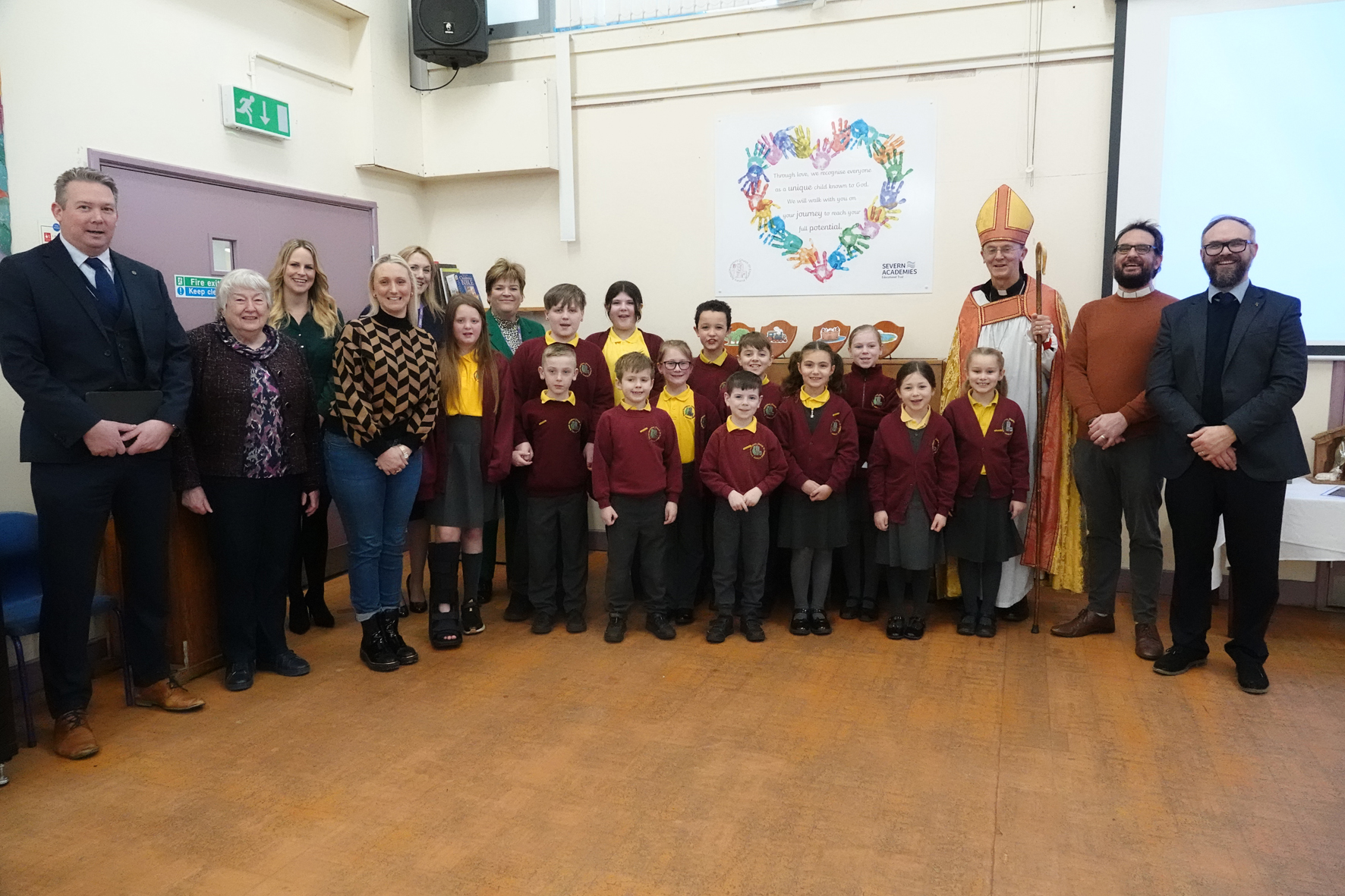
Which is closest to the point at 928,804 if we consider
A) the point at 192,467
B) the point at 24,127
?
the point at 192,467

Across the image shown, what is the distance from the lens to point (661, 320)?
5090 millimetres

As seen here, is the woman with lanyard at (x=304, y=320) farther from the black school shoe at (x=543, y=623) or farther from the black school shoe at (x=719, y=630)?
the black school shoe at (x=719, y=630)

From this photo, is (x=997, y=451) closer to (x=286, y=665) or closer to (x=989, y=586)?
(x=989, y=586)

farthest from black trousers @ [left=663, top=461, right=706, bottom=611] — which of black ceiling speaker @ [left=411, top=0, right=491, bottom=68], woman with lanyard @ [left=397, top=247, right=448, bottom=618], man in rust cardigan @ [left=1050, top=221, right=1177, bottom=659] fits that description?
black ceiling speaker @ [left=411, top=0, right=491, bottom=68]

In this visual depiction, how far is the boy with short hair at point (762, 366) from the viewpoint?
3.82 metres

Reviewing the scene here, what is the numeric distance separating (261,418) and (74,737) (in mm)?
1093

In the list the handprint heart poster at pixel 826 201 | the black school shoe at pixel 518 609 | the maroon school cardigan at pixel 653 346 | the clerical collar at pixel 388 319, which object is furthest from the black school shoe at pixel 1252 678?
the clerical collar at pixel 388 319

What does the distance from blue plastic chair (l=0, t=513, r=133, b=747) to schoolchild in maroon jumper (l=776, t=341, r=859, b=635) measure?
242 centimetres

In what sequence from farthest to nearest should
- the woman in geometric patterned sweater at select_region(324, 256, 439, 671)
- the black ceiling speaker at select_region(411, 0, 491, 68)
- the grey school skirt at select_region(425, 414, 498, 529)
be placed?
1. the black ceiling speaker at select_region(411, 0, 491, 68)
2. the grey school skirt at select_region(425, 414, 498, 529)
3. the woman in geometric patterned sweater at select_region(324, 256, 439, 671)

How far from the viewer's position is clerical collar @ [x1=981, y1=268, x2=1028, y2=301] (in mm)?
3906

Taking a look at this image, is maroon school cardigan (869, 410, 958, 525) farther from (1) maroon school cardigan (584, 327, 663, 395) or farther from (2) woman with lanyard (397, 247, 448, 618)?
(2) woman with lanyard (397, 247, 448, 618)

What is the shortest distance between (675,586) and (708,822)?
171cm

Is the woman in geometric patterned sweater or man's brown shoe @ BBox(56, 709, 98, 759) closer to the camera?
man's brown shoe @ BBox(56, 709, 98, 759)

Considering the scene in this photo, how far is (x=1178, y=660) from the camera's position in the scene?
3.29m
